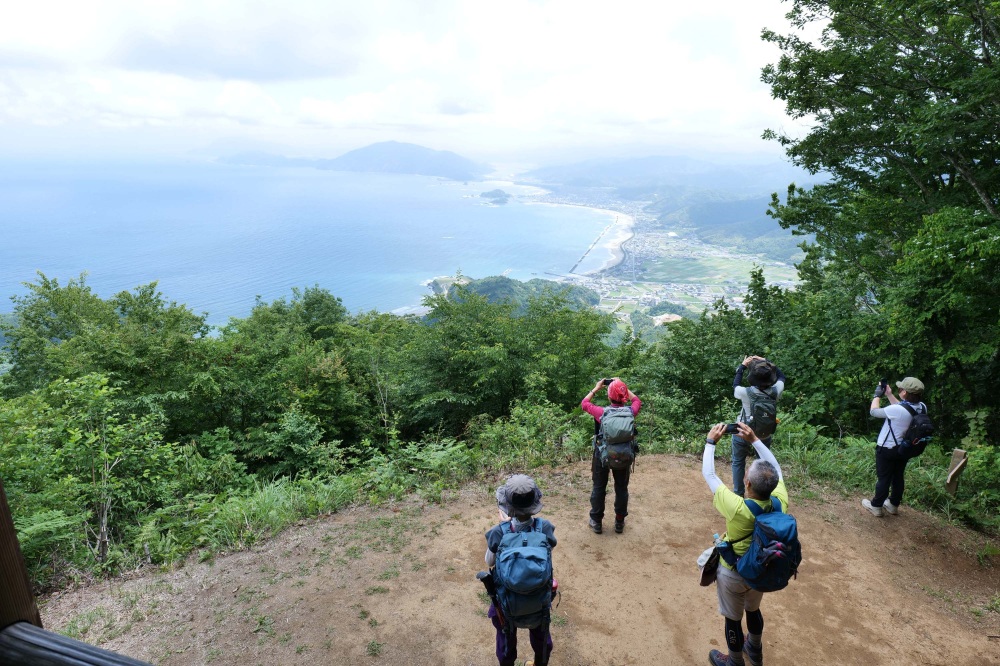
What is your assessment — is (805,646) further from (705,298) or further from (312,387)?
(705,298)

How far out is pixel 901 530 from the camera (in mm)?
6500

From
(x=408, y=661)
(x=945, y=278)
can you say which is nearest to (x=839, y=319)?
(x=945, y=278)

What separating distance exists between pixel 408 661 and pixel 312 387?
9.61m

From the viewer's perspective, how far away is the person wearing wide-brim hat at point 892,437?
6.00m

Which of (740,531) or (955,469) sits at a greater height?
(740,531)

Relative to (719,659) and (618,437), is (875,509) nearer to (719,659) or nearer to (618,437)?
(719,659)

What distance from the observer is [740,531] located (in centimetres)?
390

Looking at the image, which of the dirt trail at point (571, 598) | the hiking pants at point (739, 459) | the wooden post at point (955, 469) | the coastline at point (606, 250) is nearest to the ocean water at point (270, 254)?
the coastline at point (606, 250)

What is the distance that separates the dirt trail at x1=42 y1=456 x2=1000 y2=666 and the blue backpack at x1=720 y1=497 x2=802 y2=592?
1.61m

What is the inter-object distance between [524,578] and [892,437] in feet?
17.1

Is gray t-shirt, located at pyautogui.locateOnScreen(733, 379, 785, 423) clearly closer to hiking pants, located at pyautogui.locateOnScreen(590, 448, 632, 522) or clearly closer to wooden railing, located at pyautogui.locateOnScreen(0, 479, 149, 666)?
hiking pants, located at pyautogui.locateOnScreen(590, 448, 632, 522)

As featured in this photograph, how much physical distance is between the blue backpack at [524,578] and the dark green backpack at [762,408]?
3.50 meters

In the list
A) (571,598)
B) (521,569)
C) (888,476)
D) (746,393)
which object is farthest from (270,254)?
(521,569)

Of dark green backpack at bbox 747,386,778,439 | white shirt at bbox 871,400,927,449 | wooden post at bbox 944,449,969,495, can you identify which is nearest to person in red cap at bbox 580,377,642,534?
dark green backpack at bbox 747,386,778,439
